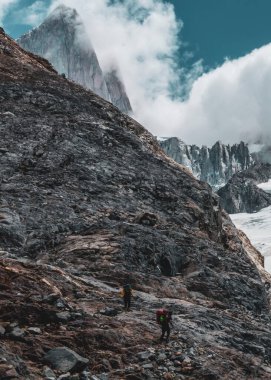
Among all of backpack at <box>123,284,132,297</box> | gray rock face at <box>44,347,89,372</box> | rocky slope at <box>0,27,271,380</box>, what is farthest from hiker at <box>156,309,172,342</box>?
gray rock face at <box>44,347,89,372</box>

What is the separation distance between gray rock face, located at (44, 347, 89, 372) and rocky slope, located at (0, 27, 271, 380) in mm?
43

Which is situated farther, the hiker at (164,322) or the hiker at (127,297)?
the hiker at (127,297)

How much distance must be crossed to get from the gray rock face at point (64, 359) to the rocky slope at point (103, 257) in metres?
0.04

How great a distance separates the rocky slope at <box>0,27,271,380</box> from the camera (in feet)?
58.1

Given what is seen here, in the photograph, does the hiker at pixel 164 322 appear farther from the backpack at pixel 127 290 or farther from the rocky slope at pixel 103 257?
the backpack at pixel 127 290

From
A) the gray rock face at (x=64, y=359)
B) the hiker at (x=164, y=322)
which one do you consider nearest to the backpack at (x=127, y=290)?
the hiker at (x=164, y=322)

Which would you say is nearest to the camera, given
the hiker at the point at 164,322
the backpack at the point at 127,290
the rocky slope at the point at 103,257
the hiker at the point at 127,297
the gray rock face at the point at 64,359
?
the gray rock face at the point at 64,359

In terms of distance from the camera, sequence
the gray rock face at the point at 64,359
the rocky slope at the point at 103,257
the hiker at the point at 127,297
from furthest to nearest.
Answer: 1. the hiker at the point at 127,297
2. the rocky slope at the point at 103,257
3. the gray rock face at the point at 64,359

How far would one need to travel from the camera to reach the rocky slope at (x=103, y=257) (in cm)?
1770

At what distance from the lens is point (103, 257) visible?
28391 mm

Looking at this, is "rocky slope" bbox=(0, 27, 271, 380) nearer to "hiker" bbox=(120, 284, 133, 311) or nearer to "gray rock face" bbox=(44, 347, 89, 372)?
"gray rock face" bbox=(44, 347, 89, 372)

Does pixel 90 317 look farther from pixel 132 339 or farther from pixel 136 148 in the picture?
pixel 136 148

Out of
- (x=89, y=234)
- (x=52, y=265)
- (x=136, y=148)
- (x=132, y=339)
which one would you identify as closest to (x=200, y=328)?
(x=132, y=339)

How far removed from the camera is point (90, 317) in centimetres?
1978
